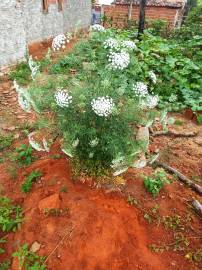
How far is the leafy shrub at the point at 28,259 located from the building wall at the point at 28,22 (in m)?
3.05

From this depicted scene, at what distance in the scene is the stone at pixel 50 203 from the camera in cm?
372

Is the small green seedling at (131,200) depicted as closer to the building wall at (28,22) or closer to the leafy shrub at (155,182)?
the leafy shrub at (155,182)

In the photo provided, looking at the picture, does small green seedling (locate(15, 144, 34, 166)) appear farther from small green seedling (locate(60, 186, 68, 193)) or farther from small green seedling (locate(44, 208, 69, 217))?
small green seedling (locate(44, 208, 69, 217))

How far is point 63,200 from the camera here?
3770 millimetres

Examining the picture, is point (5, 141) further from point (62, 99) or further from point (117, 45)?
point (117, 45)

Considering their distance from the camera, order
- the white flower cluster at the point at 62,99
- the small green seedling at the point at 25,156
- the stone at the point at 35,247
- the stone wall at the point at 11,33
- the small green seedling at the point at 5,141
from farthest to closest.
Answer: the stone wall at the point at 11,33, the small green seedling at the point at 5,141, the small green seedling at the point at 25,156, the stone at the point at 35,247, the white flower cluster at the point at 62,99

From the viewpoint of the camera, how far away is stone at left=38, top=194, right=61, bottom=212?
372 cm

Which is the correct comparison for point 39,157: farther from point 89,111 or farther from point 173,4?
point 173,4

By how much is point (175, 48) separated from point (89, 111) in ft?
22.6

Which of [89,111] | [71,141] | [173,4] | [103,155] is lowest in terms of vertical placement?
[173,4]

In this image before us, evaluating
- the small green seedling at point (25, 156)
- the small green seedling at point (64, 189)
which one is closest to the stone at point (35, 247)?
the small green seedling at point (64, 189)

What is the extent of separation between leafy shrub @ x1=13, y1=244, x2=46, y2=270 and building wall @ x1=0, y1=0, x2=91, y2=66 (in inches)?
120

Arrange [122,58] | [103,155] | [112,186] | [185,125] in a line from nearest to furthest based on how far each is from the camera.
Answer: [122,58]
[103,155]
[112,186]
[185,125]

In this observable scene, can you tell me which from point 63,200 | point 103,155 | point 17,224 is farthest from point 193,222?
point 17,224
